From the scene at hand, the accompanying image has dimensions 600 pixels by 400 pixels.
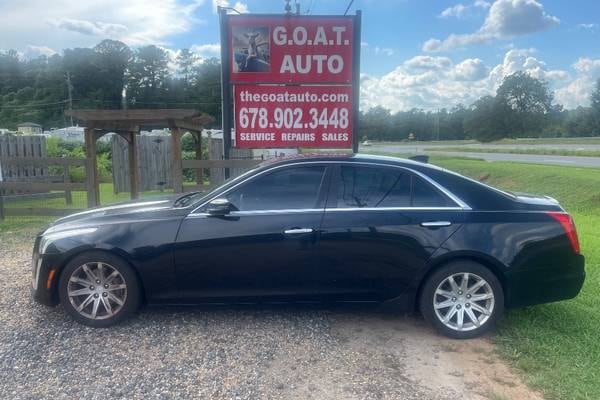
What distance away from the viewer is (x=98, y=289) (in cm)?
442

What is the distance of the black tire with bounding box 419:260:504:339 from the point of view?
14.3 ft

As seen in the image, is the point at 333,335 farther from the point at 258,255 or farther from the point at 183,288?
the point at 183,288

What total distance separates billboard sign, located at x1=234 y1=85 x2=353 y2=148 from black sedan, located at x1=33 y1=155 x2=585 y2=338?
4345mm

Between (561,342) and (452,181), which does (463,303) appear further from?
(452,181)

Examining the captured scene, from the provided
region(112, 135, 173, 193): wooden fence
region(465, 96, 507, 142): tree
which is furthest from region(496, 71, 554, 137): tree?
region(112, 135, 173, 193): wooden fence

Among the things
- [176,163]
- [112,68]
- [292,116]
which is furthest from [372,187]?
[112,68]

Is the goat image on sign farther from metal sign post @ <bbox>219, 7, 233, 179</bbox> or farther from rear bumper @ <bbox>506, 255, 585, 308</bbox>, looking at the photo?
rear bumper @ <bbox>506, 255, 585, 308</bbox>

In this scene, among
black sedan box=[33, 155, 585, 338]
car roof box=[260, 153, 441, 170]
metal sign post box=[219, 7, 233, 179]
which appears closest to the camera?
black sedan box=[33, 155, 585, 338]

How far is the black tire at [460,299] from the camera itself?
4367 millimetres

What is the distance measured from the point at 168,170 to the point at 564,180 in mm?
13028

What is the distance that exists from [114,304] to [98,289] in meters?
0.20

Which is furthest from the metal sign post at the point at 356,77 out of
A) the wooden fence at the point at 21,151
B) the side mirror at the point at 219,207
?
the wooden fence at the point at 21,151

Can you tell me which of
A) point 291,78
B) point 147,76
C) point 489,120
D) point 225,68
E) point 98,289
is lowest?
point 98,289

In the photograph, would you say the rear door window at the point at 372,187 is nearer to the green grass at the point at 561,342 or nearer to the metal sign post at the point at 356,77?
the green grass at the point at 561,342
